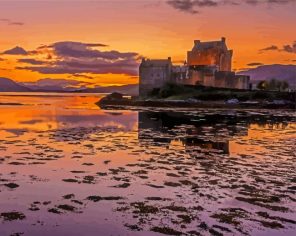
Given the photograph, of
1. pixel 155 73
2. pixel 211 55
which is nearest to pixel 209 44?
pixel 211 55

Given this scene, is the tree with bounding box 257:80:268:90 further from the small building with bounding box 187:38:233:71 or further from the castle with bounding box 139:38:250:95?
the small building with bounding box 187:38:233:71

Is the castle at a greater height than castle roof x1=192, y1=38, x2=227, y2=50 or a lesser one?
lesser

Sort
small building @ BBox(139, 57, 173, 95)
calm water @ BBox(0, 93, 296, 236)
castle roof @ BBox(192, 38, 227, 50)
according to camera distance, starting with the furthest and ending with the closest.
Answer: castle roof @ BBox(192, 38, 227, 50), small building @ BBox(139, 57, 173, 95), calm water @ BBox(0, 93, 296, 236)

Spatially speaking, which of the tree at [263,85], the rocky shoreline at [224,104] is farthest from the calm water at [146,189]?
the tree at [263,85]

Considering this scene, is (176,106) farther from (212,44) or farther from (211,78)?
(212,44)

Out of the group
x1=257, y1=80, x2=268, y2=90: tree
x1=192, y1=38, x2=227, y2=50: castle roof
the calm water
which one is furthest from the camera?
x1=257, y1=80, x2=268, y2=90: tree

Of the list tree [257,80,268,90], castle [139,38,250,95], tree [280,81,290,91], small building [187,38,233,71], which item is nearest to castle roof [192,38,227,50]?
small building [187,38,233,71]

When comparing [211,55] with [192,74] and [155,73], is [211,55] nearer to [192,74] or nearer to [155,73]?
[192,74]

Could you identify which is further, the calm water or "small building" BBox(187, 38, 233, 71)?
"small building" BBox(187, 38, 233, 71)

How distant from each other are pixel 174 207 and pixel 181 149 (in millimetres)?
12645

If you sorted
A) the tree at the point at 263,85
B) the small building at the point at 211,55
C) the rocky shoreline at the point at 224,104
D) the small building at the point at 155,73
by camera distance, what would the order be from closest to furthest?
the rocky shoreline at the point at 224,104 → the small building at the point at 155,73 → the small building at the point at 211,55 → the tree at the point at 263,85

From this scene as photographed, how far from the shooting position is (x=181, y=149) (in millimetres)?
24781

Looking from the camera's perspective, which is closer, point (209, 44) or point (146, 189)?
point (146, 189)

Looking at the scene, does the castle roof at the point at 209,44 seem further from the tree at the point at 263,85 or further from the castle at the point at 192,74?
the tree at the point at 263,85
